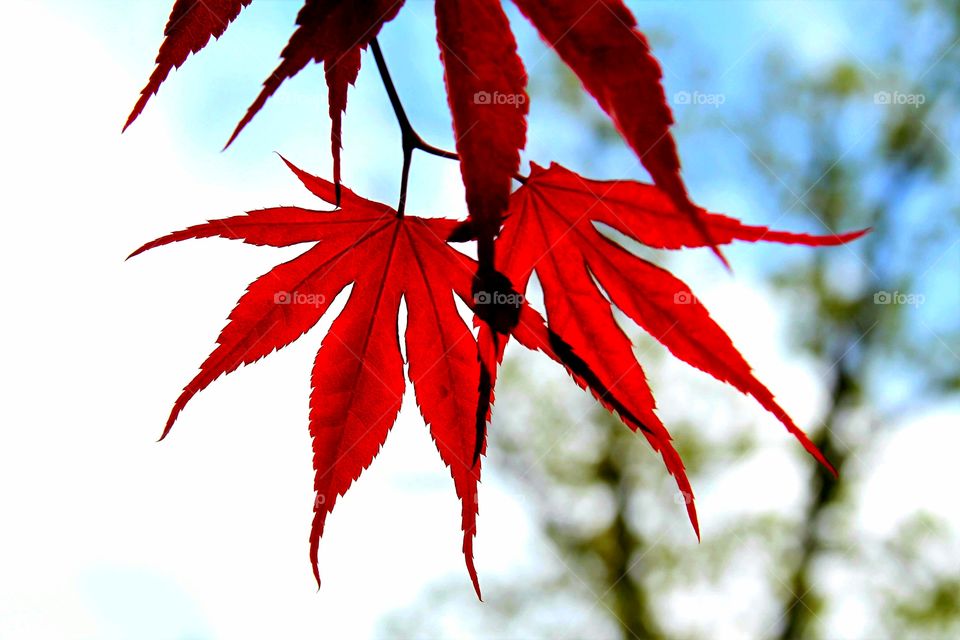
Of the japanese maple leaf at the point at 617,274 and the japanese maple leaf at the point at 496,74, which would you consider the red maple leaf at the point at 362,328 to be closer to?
the japanese maple leaf at the point at 617,274

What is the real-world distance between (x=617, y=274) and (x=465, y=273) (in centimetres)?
15

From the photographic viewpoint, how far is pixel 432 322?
26.5 inches

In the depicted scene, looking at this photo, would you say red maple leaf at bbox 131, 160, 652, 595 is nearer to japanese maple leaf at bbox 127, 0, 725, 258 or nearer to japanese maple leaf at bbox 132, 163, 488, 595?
japanese maple leaf at bbox 132, 163, 488, 595

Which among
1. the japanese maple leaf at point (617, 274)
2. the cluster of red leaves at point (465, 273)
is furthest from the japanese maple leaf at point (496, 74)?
the japanese maple leaf at point (617, 274)

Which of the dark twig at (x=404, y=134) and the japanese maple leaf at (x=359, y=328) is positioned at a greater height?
the dark twig at (x=404, y=134)

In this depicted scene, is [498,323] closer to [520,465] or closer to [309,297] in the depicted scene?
[309,297]

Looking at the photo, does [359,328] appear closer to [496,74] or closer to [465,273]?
[465,273]

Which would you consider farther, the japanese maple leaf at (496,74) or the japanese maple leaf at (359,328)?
the japanese maple leaf at (359,328)

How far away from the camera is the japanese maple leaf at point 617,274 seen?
20.7 inches

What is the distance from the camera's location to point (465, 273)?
68cm

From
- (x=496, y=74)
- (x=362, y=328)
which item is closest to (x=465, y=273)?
(x=362, y=328)

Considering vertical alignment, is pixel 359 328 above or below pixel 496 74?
below

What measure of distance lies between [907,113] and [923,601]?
4688 millimetres

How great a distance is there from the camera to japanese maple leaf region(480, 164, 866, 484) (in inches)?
20.7
